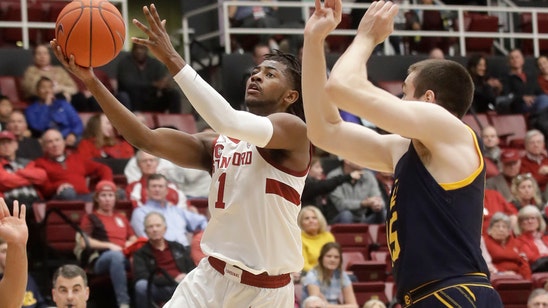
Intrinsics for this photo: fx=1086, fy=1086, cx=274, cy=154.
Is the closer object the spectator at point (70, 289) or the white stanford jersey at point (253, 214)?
the white stanford jersey at point (253, 214)

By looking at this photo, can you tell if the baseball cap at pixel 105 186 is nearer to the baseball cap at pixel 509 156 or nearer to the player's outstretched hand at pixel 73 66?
the player's outstretched hand at pixel 73 66

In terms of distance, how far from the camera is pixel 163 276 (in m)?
9.75

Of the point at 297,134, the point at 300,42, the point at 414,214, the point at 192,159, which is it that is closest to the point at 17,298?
the point at 192,159

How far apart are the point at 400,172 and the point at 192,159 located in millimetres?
1734

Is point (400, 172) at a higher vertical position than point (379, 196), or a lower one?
higher

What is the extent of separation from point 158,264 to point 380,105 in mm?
5955

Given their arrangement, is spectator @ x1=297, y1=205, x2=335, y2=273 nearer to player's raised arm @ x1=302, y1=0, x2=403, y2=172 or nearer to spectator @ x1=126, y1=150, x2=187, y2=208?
spectator @ x1=126, y1=150, x2=187, y2=208

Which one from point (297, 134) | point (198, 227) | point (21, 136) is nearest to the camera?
point (297, 134)

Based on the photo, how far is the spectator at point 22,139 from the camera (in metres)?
11.5

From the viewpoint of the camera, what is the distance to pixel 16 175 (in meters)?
10.5

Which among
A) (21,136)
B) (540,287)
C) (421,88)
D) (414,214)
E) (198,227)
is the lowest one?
(540,287)

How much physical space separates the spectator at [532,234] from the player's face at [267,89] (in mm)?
6704

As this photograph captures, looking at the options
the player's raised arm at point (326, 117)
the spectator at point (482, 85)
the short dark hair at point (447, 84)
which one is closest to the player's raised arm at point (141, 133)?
the player's raised arm at point (326, 117)

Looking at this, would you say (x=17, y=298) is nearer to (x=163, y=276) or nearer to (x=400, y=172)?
(x=400, y=172)
